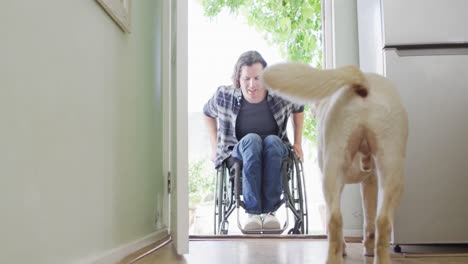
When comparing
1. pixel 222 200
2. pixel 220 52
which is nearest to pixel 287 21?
pixel 220 52

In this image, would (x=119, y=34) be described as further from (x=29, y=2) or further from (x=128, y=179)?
(x=29, y=2)

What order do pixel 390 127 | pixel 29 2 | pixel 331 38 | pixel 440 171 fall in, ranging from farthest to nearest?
pixel 331 38 → pixel 440 171 → pixel 390 127 → pixel 29 2

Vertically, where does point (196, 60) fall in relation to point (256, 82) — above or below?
above

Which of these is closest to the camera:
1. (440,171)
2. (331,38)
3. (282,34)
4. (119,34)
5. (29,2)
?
(29,2)

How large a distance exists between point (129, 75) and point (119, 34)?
0.20 m

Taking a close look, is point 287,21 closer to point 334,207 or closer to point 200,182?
point 200,182

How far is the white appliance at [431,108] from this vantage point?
5.88ft

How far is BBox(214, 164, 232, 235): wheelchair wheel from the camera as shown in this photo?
294cm

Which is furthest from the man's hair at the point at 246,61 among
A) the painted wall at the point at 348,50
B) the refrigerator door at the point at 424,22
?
the refrigerator door at the point at 424,22

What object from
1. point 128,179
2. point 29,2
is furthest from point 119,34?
point 29,2

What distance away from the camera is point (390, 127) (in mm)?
1257

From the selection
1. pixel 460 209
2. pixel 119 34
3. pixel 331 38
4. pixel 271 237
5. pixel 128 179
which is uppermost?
pixel 331 38

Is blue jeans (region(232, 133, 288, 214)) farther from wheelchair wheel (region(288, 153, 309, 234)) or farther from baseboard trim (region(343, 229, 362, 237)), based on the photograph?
baseboard trim (region(343, 229, 362, 237))

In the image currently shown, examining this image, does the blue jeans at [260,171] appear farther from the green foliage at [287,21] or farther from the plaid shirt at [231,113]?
the green foliage at [287,21]
